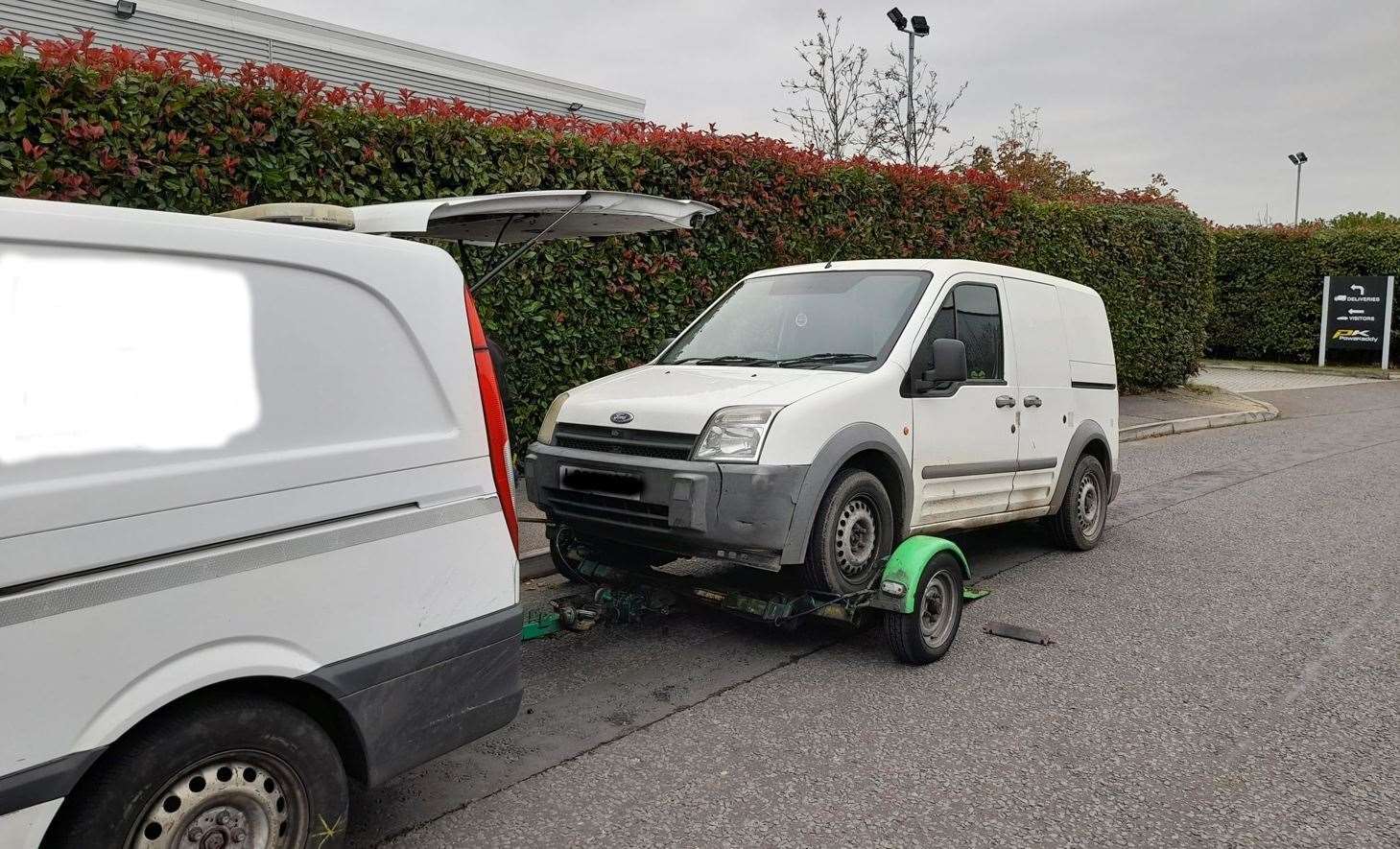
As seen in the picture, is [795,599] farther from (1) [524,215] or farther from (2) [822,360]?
(1) [524,215]

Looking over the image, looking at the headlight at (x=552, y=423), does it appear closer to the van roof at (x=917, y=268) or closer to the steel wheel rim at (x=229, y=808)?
the van roof at (x=917, y=268)

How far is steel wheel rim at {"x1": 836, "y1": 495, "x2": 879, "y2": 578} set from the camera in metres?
4.73

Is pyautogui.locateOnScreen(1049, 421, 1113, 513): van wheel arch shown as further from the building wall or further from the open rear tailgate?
the building wall

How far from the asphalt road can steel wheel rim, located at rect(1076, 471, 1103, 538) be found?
0.67 meters

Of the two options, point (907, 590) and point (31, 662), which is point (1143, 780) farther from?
point (31, 662)

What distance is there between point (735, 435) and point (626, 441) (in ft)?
1.94

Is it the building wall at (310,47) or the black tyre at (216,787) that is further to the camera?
the building wall at (310,47)

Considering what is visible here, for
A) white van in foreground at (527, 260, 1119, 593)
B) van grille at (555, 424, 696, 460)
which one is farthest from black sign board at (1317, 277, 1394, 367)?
van grille at (555, 424, 696, 460)

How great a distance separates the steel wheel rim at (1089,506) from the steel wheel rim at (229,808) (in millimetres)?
5781

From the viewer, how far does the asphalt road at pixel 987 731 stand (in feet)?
10.4

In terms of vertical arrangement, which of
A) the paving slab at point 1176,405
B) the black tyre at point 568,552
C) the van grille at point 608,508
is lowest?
the paving slab at point 1176,405

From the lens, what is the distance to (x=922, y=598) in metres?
4.57

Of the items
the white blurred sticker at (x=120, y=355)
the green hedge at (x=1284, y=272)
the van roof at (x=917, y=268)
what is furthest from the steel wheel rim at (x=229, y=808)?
the green hedge at (x=1284, y=272)

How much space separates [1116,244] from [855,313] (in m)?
11.9
